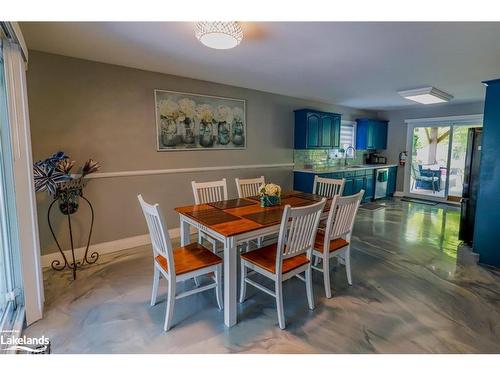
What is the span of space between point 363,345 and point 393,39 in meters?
2.51

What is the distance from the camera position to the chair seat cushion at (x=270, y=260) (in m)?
2.02

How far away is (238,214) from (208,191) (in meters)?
0.82

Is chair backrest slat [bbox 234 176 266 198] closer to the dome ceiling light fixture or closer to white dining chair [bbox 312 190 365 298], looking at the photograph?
white dining chair [bbox 312 190 365 298]

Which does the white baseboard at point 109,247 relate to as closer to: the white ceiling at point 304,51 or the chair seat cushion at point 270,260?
the chair seat cushion at point 270,260

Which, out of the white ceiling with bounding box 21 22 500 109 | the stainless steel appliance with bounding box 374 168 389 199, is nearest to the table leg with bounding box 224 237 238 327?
the white ceiling with bounding box 21 22 500 109

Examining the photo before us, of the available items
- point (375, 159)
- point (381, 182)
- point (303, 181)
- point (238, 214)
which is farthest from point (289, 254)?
point (375, 159)

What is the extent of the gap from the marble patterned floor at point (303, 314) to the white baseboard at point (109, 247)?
0.66 ft

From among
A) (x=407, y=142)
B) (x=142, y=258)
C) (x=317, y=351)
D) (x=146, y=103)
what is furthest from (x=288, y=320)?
(x=407, y=142)

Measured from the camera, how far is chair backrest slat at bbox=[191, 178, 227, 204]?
2.91 metres

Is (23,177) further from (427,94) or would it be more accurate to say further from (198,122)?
(427,94)

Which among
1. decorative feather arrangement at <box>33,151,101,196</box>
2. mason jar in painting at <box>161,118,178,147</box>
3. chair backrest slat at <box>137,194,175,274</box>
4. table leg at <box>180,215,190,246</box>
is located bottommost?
table leg at <box>180,215,190,246</box>

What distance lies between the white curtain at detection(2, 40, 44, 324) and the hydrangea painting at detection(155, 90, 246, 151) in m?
1.73

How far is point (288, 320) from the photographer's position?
2033mm
